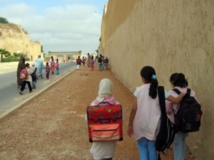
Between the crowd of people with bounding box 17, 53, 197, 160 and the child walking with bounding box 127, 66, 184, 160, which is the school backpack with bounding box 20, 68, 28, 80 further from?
the child walking with bounding box 127, 66, 184, 160

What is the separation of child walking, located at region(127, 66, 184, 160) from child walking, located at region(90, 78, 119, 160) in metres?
0.30

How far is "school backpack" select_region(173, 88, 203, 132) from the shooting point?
3691 mm

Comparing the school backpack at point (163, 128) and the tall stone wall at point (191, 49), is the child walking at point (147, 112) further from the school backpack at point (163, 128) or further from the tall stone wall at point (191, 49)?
the tall stone wall at point (191, 49)

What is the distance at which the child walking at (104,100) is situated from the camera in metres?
3.61

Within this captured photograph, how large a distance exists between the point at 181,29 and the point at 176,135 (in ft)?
7.91

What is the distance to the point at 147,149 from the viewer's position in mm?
3811

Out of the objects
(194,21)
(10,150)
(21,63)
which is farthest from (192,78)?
(21,63)

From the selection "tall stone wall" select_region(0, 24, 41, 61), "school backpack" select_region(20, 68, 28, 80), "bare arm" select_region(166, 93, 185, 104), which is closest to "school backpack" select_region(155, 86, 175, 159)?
"bare arm" select_region(166, 93, 185, 104)

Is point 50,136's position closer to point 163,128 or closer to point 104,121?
point 104,121

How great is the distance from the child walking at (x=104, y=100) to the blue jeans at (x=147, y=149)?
0.37m

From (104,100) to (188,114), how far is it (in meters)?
1.06

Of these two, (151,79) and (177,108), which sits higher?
(151,79)

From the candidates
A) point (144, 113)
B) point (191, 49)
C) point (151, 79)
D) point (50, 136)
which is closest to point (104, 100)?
point (144, 113)

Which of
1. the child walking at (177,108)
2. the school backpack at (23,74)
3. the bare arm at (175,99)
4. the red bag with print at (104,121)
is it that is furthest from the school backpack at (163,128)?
the school backpack at (23,74)
